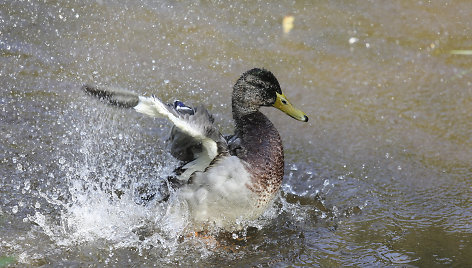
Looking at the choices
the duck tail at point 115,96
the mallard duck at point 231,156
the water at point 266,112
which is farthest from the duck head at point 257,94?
the duck tail at point 115,96

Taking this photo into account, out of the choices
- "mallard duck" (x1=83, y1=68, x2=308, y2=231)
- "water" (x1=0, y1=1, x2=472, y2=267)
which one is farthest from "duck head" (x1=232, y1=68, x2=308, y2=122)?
"water" (x1=0, y1=1, x2=472, y2=267)

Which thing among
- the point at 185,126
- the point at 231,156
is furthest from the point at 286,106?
the point at 185,126

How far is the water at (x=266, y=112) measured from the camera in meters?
3.98

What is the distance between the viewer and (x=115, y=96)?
12.1ft

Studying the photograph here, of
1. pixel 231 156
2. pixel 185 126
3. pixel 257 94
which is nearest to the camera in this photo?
pixel 185 126

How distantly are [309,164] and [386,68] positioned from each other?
1742 mm

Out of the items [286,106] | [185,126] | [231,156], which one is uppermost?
[286,106]

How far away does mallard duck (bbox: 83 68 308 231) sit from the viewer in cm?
379

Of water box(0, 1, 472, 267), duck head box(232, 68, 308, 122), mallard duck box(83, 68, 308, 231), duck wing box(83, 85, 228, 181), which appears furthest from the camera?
duck head box(232, 68, 308, 122)

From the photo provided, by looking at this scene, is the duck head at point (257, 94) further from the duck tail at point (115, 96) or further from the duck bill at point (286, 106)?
the duck tail at point (115, 96)

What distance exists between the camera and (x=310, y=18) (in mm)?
6863

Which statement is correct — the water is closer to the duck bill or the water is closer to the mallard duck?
the mallard duck

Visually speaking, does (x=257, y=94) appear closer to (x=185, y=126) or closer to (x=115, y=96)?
(x=185, y=126)

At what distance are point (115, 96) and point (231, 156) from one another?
830 millimetres
